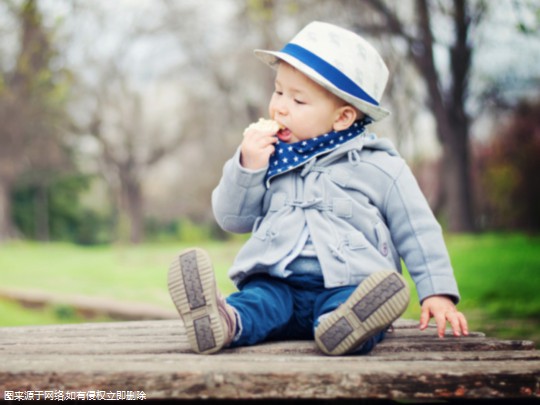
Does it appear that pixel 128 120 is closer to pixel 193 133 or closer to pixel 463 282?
pixel 193 133

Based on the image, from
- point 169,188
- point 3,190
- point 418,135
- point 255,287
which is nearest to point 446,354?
point 255,287

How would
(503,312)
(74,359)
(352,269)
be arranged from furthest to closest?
(503,312)
(352,269)
(74,359)

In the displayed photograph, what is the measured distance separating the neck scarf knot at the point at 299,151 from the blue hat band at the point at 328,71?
147 millimetres

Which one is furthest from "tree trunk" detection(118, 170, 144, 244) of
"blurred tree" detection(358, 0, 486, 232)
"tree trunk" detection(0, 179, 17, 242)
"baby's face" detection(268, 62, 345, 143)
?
"baby's face" detection(268, 62, 345, 143)

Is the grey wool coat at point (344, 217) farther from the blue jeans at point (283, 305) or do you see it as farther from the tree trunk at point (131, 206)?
the tree trunk at point (131, 206)

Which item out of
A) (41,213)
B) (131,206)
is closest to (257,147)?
(131,206)

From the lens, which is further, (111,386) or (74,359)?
(74,359)

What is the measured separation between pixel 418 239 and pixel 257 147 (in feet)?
1.91

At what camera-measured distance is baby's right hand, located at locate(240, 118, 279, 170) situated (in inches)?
85.7

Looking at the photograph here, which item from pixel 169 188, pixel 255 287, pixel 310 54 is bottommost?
pixel 169 188

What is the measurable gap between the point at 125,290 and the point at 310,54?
641 centimetres

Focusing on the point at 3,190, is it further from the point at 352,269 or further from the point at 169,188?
the point at 352,269

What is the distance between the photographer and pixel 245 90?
678 inches

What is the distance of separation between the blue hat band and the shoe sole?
28.6 inches
